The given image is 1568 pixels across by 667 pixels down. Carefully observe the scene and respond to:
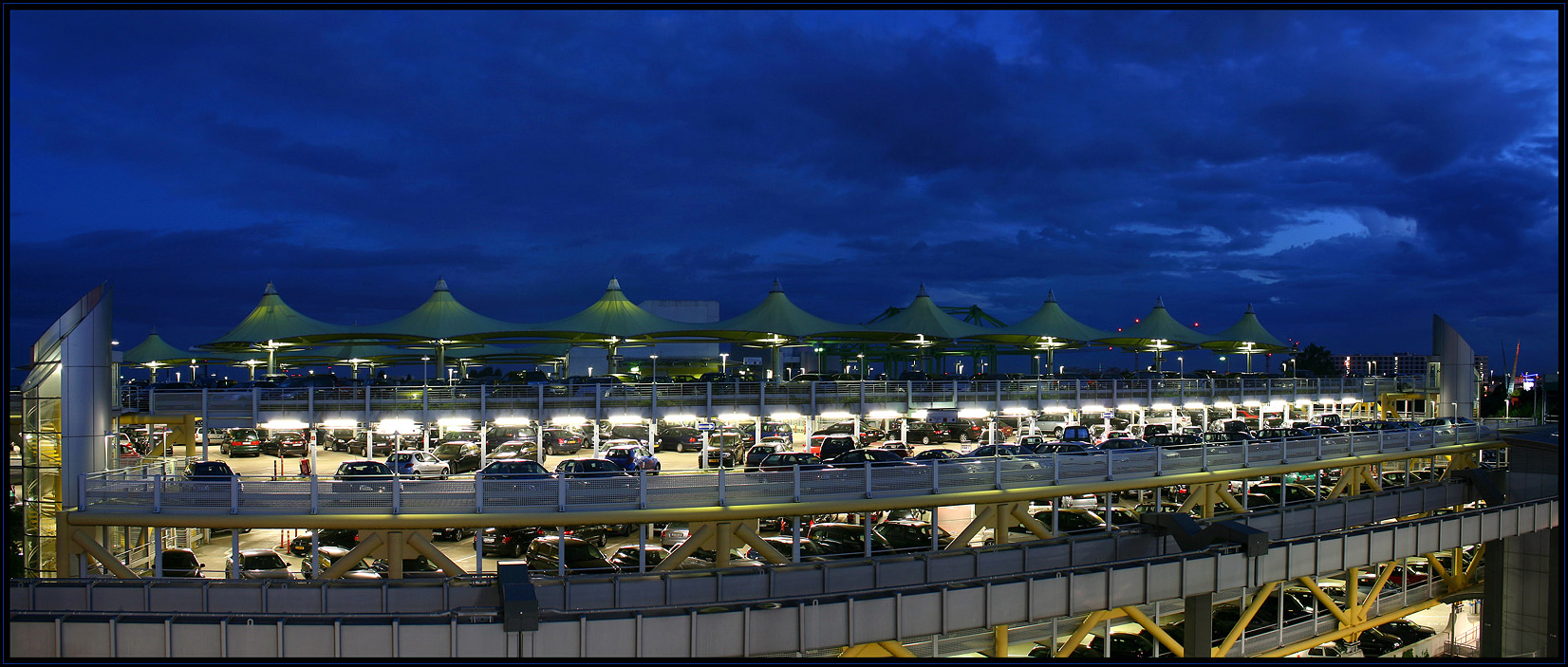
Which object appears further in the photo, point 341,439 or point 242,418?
point 341,439

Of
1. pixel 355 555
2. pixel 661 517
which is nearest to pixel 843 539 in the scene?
pixel 661 517

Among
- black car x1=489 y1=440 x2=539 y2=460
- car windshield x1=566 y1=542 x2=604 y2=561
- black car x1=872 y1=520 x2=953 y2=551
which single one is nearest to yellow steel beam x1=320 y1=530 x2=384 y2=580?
car windshield x1=566 y1=542 x2=604 y2=561

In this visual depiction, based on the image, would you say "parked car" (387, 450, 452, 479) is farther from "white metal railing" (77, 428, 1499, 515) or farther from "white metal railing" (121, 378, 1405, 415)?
"white metal railing" (77, 428, 1499, 515)

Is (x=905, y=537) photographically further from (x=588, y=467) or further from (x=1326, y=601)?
(x=1326, y=601)

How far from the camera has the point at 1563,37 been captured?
1288cm

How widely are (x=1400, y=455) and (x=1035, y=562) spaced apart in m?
16.5

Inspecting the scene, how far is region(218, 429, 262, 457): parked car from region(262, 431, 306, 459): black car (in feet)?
1.17

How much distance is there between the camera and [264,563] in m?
18.0

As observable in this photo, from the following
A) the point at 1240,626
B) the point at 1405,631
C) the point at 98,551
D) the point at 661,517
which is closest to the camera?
the point at 661,517

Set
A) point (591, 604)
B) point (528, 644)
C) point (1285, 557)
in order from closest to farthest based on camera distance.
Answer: point (528, 644), point (591, 604), point (1285, 557)

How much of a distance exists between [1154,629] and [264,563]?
18551 mm

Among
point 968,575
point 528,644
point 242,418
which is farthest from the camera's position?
point 242,418

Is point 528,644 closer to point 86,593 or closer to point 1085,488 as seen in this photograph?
point 86,593

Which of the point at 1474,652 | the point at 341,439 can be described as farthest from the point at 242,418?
the point at 1474,652
